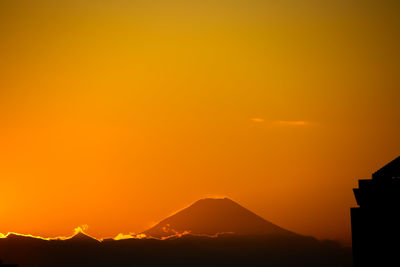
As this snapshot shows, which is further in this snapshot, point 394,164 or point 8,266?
point 8,266

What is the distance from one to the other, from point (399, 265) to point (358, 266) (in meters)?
1.15

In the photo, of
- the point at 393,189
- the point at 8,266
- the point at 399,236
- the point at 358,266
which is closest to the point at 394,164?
the point at 393,189

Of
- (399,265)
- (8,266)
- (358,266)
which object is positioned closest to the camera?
(399,265)

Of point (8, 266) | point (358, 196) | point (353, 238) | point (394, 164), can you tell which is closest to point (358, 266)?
point (353, 238)

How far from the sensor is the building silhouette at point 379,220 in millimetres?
14328

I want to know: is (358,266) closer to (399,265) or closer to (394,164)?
(399,265)

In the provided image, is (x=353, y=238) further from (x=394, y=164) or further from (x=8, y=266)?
(x=8, y=266)

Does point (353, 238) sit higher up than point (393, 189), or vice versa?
point (393, 189)

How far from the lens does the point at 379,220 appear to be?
14.6 m

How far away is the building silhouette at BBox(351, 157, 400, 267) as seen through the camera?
47.0 ft

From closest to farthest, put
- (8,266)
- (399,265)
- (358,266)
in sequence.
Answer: (399,265), (358,266), (8,266)

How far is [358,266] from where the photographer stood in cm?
1488

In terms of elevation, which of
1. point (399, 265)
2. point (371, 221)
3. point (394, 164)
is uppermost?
point (394, 164)

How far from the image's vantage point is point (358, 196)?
15.1 meters
